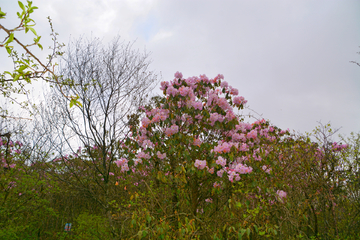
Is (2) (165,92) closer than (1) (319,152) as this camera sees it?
Yes

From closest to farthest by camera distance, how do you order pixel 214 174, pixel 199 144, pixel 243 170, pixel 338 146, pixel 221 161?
pixel 243 170, pixel 221 161, pixel 214 174, pixel 199 144, pixel 338 146

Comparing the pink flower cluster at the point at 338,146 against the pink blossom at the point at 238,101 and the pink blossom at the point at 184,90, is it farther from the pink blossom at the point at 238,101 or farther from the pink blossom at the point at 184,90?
the pink blossom at the point at 184,90

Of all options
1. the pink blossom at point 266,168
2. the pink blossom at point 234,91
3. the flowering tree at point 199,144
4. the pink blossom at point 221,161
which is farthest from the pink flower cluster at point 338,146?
the pink blossom at point 221,161

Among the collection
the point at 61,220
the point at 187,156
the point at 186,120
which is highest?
the point at 186,120

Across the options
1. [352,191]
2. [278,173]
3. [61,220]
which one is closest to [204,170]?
[278,173]

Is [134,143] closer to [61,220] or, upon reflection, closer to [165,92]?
[165,92]

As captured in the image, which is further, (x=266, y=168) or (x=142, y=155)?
(x=142, y=155)

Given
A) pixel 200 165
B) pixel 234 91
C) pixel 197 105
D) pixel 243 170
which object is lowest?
pixel 243 170

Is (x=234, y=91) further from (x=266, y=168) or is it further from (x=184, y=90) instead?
(x=266, y=168)

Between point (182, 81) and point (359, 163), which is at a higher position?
point (182, 81)

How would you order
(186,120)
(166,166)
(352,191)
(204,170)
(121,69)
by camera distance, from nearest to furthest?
(204,170) < (166,166) < (186,120) < (352,191) < (121,69)

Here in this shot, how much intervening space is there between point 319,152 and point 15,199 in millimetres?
6778

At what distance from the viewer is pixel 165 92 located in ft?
12.2

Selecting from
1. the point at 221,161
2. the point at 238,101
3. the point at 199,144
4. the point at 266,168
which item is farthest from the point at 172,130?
the point at 266,168
